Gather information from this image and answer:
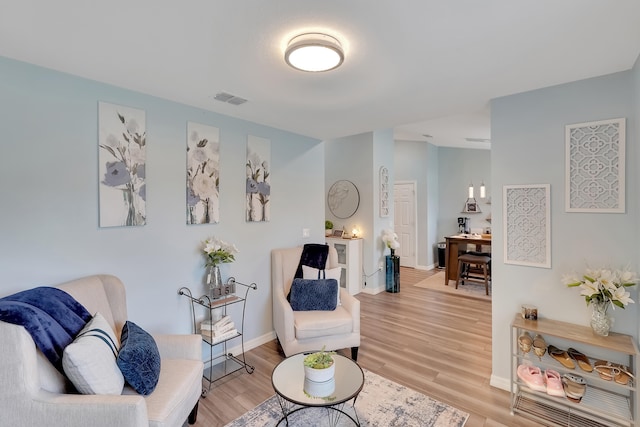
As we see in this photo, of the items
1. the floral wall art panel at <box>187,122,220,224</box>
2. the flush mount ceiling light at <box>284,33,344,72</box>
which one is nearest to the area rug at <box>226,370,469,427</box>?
the floral wall art panel at <box>187,122,220,224</box>

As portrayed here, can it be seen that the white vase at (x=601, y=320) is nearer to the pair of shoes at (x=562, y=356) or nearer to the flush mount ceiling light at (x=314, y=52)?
the pair of shoes at (x=562, y=356)

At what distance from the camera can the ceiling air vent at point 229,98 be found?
95.1 inches

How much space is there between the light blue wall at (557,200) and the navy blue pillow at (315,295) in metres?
1.41

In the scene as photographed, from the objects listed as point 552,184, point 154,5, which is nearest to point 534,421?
point 552,184

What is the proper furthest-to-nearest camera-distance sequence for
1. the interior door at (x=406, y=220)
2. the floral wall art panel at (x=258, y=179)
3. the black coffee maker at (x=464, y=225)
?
the interior door at (x=406, y=220) → the black coffee maker at (x=464, y=225) → the floral wall art panel at (x=258, y=179)

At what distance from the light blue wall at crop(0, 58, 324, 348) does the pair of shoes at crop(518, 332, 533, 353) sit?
92.0 inches

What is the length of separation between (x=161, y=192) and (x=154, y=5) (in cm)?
148

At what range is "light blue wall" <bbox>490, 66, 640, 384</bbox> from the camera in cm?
199

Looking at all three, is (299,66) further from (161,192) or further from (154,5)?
(161,192)

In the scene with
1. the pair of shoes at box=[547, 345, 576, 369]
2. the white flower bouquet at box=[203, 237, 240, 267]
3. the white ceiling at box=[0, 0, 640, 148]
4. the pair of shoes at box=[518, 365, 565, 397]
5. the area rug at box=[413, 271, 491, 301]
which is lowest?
the area rug at box=[413, 271, 491, 301]

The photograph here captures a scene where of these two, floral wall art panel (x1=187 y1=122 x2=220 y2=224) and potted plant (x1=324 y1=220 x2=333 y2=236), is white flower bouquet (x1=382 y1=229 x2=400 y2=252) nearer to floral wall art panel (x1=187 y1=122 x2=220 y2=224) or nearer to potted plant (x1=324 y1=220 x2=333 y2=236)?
potted plant (x1=324 y1=220 x2=333 y2=236)

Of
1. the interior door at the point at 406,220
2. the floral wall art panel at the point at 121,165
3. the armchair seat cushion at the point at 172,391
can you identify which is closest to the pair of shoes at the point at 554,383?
the armchair seat cushion at the point at 172,391

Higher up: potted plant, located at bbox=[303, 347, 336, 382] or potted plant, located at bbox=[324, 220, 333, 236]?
potted plant, located at bbox=[324, 220, 333, 236]

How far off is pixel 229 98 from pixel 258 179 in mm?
924
